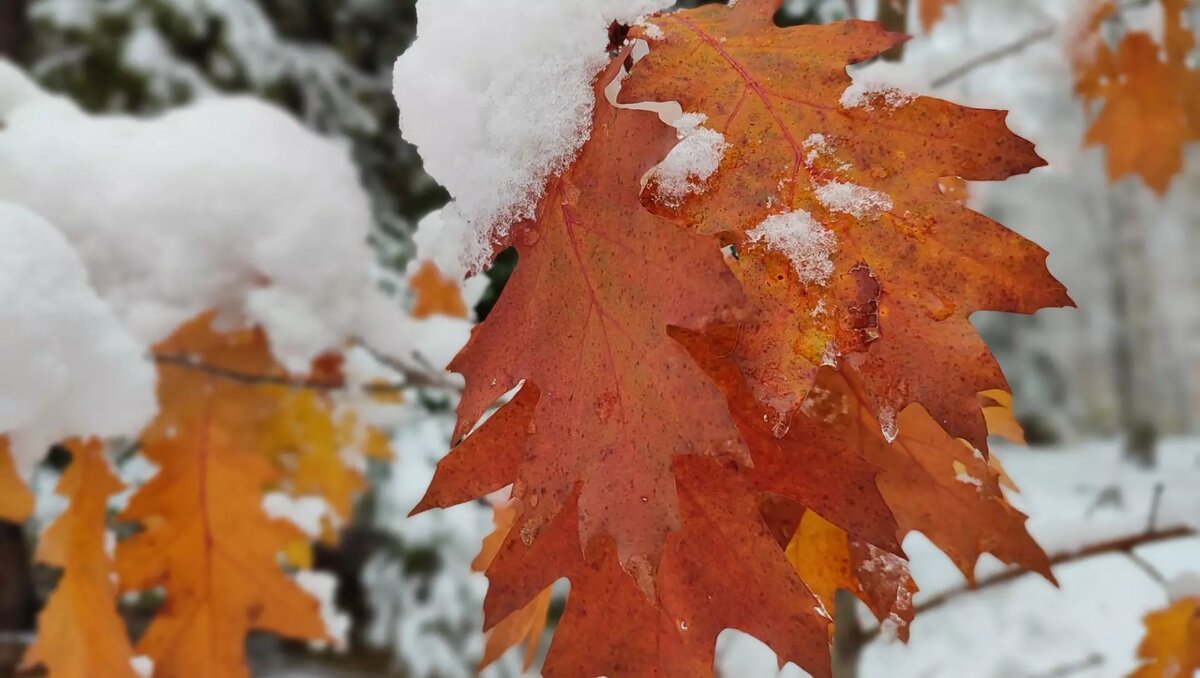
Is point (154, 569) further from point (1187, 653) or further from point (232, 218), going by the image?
point (1187, 653)

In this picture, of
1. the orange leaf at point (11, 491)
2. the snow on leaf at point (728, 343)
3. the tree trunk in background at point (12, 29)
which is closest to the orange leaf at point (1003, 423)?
the snow on leaf at point (728, 343)

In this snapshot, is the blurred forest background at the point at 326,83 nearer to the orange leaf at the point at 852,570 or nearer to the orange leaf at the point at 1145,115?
the orange leaf at the point at 1145,115

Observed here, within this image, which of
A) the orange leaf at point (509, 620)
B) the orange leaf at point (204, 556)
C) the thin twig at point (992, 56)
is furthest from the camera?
the thin twig at point (992, 56)

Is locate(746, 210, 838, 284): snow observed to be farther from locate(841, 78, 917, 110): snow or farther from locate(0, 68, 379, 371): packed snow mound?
locate(0, 68, 379, 371): packed snow mound

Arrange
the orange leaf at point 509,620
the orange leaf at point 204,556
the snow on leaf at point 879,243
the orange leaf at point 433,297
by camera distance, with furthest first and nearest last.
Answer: the orange leaf at point 433,297 < the orange leaf at point 204,556 < the orange leaf at point 509,620 < the snow on leaf at point 879,243

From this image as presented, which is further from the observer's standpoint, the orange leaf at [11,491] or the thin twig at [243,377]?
the thin twig at [243,377]

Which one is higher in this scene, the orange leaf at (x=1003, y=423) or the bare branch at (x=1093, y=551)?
the orange leaf at (x=1003, y=423)

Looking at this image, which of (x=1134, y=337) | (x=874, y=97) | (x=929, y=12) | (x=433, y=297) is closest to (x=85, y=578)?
(x=433, y=297)

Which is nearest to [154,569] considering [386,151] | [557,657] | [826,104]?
[557,657]
